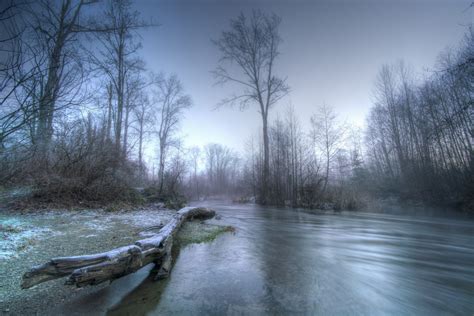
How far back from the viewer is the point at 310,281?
299 cm

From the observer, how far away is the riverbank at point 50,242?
2.10 meters

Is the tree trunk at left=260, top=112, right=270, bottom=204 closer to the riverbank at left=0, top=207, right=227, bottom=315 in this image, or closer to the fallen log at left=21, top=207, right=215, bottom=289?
the riverbank at left=0, top=207, right=227, bottom=315

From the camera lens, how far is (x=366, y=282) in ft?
10.1

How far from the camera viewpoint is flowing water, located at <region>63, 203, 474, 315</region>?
231cm

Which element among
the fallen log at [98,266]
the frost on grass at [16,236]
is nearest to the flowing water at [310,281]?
the fallen log at [98,266]

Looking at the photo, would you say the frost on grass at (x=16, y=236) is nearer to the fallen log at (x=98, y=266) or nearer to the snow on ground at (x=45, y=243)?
the snow on ground at (x=45, y=243)

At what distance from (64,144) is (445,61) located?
76.0 ft

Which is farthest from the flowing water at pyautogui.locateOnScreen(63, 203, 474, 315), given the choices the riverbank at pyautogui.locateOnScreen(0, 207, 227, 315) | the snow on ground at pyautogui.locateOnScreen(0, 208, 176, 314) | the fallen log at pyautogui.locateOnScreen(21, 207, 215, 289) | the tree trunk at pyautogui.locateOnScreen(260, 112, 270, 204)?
the tree trunk at pyautogui.locateOnScreen(260, 112, 270, 204)

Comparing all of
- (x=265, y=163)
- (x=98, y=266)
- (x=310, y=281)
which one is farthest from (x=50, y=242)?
(x=265, y=163)

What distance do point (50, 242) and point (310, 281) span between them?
4.74 metres

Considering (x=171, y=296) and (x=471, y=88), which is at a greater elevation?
(x=471, y=88)

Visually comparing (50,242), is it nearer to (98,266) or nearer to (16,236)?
(16,236)

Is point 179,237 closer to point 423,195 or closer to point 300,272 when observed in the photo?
point 300,272

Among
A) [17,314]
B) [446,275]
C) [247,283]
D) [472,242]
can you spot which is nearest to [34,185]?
[17,314]
